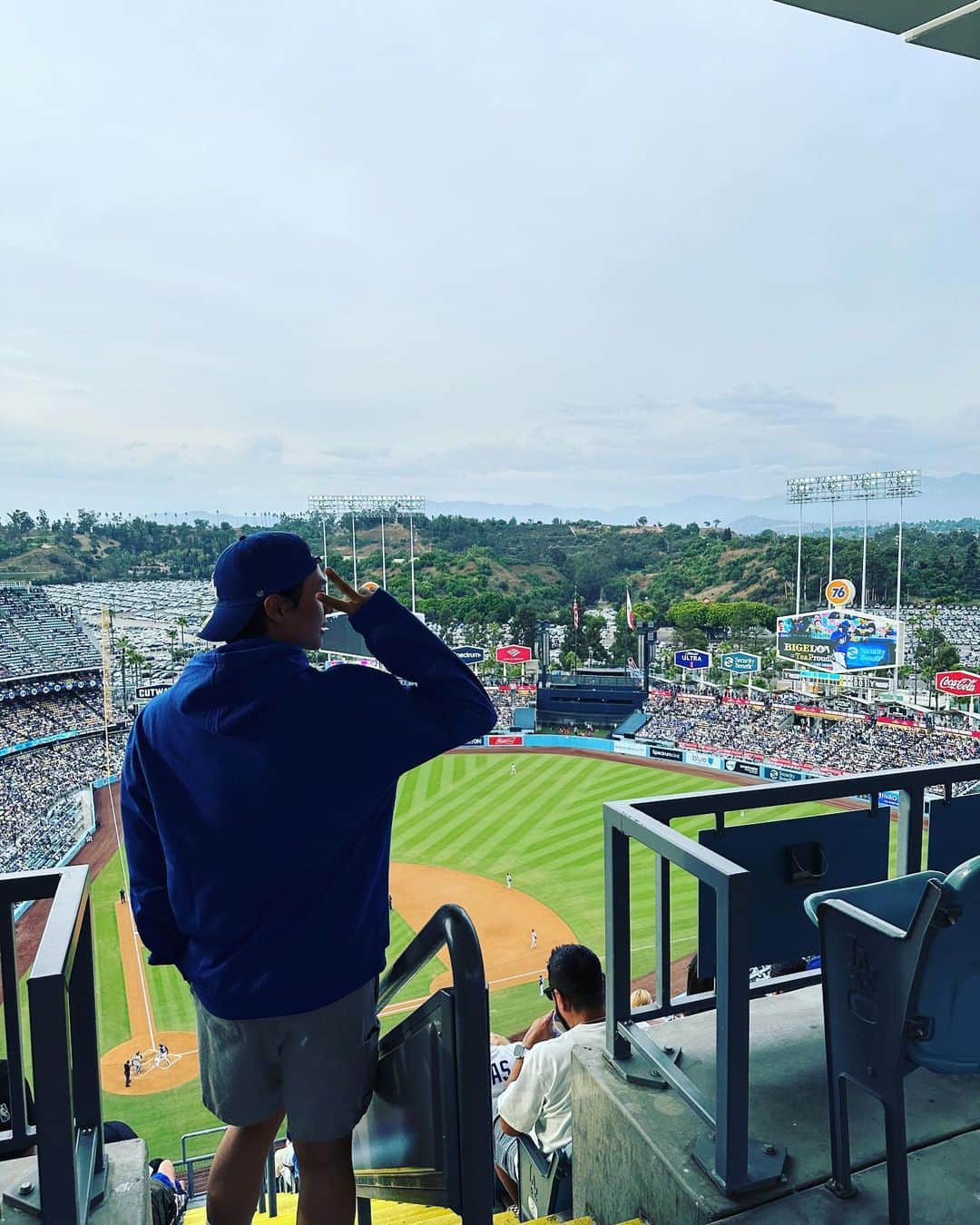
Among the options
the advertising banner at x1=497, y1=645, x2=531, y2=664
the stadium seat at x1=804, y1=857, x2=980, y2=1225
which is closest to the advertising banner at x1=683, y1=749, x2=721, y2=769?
the advertising banner at x1=497, y1=645, x2=531, y2=664

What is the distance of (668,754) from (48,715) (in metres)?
15.6

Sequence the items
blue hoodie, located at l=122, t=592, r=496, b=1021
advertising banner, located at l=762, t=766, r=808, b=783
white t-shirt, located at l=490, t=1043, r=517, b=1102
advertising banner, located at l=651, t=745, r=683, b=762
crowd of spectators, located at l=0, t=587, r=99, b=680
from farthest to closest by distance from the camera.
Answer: crowd of spectators, located at l=0, t=587, r=99, b=680, advertising banner, located at l=651, t=745, r=683, b=762, advertising banner, located at l=762, t=766, r=808, b=783, white t-shirt, located at l=490, t=1043, r=517, b=1102, blue hoodie, located at l=122, t=592, r=496, b=1021

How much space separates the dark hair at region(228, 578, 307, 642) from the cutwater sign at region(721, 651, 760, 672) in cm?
2654

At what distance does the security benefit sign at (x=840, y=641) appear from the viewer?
931 inches

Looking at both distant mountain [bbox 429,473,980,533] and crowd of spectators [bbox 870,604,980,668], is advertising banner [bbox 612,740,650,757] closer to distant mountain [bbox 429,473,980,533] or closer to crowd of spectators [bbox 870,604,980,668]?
distant mountain [bbox 429,473,980,533]

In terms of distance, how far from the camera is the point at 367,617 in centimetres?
105

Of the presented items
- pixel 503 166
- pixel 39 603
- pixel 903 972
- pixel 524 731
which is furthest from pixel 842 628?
pixel 503 166

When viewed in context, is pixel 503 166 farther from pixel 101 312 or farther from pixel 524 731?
pixel 524 731

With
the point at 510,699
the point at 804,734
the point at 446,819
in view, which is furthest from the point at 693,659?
the point at 446,819

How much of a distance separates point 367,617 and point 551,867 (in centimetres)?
1322

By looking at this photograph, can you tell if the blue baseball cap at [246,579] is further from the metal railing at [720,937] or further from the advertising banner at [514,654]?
the advertising banner at [514,654]

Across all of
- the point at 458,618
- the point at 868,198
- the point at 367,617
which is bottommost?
the point at 458,618

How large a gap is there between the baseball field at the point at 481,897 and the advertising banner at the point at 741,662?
23.5ft

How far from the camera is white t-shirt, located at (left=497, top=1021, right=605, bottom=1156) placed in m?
1.64
